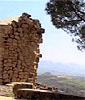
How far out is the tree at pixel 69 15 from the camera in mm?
16359

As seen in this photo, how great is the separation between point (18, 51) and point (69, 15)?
3.33m

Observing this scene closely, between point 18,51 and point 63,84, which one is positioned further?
→ point 63,84

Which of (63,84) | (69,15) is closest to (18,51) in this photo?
(69,15)

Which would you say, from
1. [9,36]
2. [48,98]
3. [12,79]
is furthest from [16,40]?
[48,98]

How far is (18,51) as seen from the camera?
1778 centimetres

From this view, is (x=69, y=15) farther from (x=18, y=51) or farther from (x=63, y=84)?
(x=63, y=84)

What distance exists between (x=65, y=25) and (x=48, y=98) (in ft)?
18.8

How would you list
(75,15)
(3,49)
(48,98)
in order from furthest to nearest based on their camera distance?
(3,49) → (75,15) → (48,98)

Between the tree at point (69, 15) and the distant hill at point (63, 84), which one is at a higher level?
the tree at point (69, 15)

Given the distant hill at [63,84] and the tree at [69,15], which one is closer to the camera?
the tree at [69,15]

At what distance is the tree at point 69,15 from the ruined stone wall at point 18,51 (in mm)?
1715

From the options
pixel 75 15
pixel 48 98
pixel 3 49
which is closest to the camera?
pixel 48 98

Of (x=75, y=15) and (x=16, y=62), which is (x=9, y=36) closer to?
(x=16, y=62)

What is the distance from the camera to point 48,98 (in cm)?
1224
